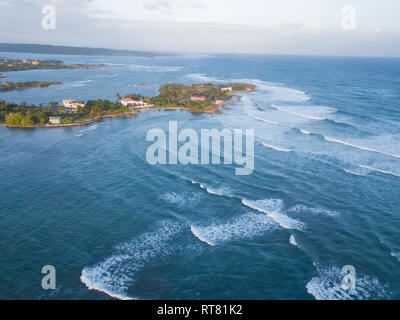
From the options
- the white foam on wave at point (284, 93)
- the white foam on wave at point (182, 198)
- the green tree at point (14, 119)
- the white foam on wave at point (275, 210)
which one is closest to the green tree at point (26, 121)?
the green tree at point (14, 119)

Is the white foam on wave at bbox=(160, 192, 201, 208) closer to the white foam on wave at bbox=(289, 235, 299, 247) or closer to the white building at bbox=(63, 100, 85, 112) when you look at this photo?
the white foam on wave at bbox=(289, 235, 299, 247)

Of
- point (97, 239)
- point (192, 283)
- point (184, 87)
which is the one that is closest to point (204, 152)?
point (97, 239)

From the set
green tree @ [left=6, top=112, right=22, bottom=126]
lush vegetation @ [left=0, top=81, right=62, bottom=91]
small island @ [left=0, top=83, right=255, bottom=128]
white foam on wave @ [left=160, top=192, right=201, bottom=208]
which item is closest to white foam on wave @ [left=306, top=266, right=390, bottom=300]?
white foam on wave @ [left=160, top=192, right=201, bottom=208]

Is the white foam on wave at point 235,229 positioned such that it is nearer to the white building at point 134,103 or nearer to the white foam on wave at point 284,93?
the white building at point 134,103

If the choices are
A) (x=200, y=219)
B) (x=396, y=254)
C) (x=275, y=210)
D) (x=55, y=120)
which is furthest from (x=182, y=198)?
(x=55, y=120)
